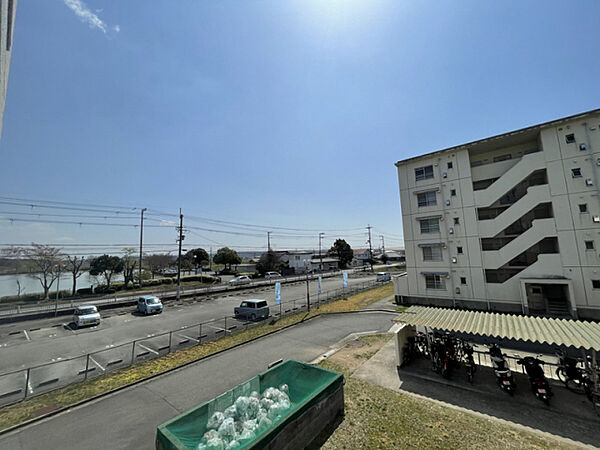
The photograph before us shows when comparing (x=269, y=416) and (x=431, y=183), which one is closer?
(x=269, y=416)

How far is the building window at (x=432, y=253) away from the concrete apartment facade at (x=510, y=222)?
0.09 m

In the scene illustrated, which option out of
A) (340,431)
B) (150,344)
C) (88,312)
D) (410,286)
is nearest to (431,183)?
(410,286)

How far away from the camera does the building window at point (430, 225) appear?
2323 centimetres

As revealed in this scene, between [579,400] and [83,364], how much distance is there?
19.6m

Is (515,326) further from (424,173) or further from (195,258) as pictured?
(195,258)

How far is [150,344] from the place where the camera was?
1387cm

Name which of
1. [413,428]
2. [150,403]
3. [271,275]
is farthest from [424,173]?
[271,275]

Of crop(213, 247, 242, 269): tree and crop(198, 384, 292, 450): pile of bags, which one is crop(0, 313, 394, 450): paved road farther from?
crop(213, 247, 242, 269): tree

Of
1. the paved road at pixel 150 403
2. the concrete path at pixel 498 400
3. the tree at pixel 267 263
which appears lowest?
the concrete path at pixel 498 400

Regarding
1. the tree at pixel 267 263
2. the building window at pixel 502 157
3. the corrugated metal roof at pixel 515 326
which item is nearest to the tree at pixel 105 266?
the tree at pixel 267 263

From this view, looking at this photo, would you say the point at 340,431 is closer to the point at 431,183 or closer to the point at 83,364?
the point at 83,364

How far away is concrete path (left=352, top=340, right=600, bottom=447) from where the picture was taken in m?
6.21

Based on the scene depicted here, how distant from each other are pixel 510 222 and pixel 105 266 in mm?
48714

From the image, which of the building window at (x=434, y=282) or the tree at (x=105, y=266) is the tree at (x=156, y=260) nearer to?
the tree at (x=105, y=266)
